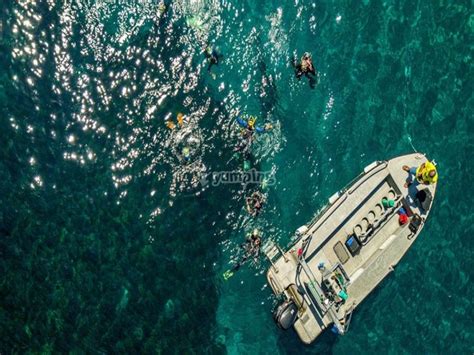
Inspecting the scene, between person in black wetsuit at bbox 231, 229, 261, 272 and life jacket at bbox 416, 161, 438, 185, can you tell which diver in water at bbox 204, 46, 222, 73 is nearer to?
person in black wetsuit at bbox 231, 229, 261, 272

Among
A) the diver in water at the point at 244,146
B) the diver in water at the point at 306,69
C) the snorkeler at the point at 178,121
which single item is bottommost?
the diver in water at the point at 244,146

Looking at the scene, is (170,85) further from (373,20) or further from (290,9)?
(373,20)


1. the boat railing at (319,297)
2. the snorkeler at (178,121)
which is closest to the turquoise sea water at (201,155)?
the snorkeler at (178,121)

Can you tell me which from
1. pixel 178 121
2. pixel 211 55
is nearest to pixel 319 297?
pixel 178 121

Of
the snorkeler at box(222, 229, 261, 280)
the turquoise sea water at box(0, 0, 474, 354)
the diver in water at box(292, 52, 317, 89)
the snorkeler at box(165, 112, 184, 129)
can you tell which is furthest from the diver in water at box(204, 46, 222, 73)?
the snorkeler at box(222, 229, 261, 280)

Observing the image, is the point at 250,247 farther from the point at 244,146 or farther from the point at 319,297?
the point at 244,146

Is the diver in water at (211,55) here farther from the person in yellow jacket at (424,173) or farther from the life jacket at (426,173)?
the life jacket at (426,173)
